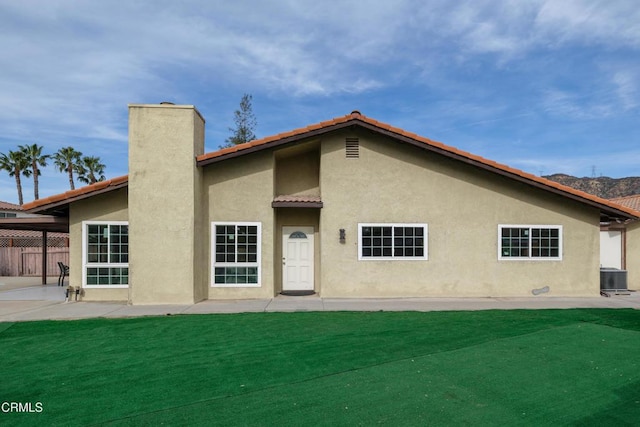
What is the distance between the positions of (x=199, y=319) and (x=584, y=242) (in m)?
11.5

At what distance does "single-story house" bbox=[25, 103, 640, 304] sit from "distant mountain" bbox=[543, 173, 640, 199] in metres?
61.9

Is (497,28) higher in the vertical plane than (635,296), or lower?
higher

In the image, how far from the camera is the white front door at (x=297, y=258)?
14633 mm

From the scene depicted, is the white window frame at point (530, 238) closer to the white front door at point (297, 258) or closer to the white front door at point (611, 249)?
the white front door at point (611, 249)

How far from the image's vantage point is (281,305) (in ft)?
39.8

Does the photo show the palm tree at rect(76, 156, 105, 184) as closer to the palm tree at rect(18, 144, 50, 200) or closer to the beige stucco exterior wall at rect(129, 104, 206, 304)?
the palm tree at rect(18, 144, 50, 200)

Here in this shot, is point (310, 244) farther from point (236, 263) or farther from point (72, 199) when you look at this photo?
point (72, 199)

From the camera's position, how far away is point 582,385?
5938 millimetres

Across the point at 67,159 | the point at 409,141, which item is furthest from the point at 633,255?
the point at 67,159

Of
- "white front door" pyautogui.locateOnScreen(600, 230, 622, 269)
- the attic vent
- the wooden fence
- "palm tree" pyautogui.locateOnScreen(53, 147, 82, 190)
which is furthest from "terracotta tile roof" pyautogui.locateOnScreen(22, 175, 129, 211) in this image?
"palm tree" pyautogui.locateOnScreen(53, 147, 82, 190)

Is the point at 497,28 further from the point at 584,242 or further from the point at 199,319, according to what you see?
the point at 199,319

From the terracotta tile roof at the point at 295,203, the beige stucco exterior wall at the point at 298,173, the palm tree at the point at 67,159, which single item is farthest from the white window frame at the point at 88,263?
the palm tree at the point at 67,159

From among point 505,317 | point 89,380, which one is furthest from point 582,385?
point 89,380

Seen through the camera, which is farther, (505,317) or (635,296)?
(635,296)
